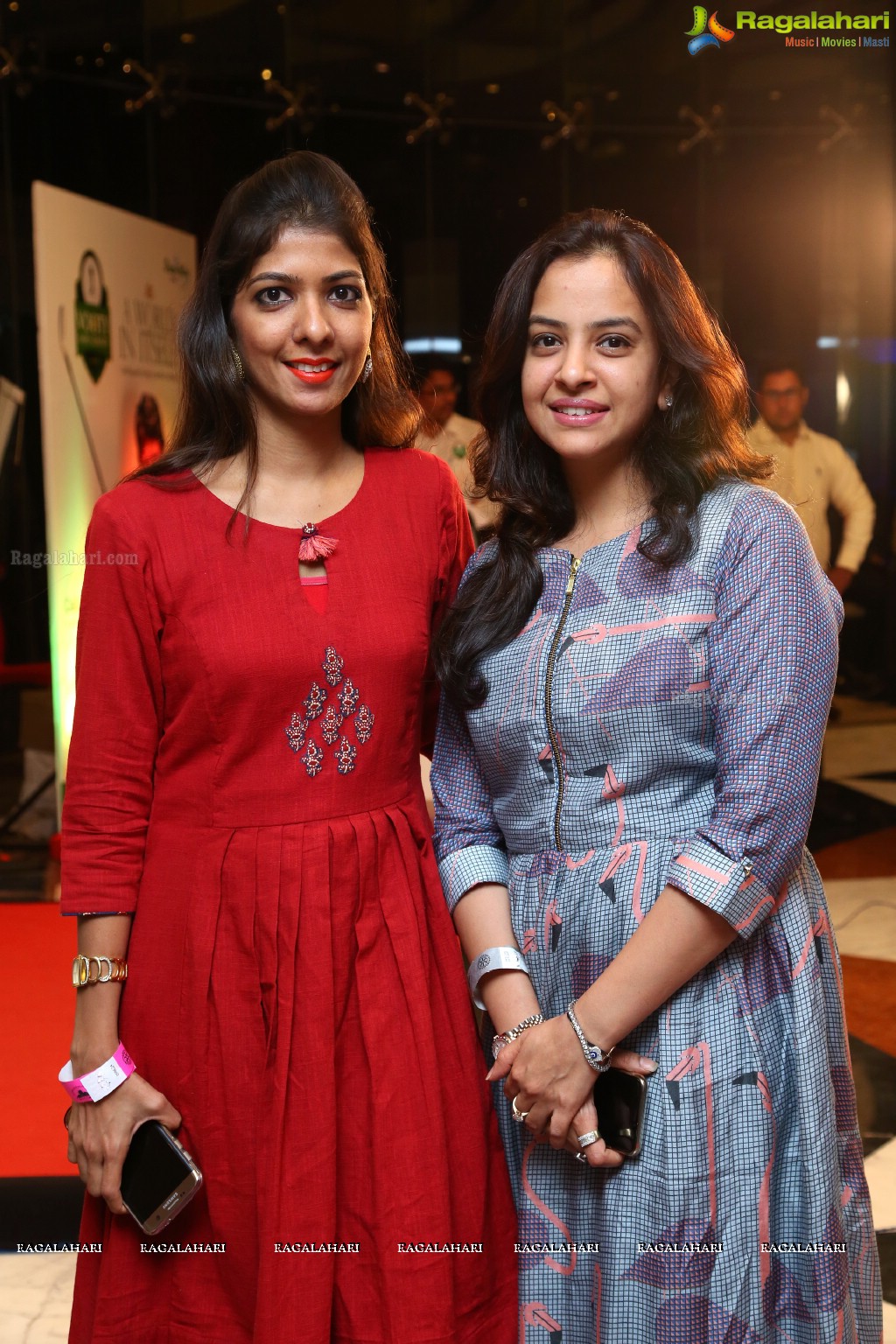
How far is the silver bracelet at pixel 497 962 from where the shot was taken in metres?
1.45

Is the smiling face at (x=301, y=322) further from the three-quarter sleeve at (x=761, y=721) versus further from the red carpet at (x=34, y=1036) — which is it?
the red carpet at (x=34, y=1036)

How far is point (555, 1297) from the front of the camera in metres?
1.42

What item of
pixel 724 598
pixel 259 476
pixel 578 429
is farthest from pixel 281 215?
pixel 724 598

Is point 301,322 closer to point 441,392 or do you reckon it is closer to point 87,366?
point 87,366

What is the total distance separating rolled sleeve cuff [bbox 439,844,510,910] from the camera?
1.52 meters

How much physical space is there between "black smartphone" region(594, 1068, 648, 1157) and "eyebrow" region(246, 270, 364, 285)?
960 millimetres

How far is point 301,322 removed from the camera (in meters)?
1.48

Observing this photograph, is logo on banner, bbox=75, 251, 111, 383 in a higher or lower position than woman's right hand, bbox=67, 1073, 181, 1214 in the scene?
higher

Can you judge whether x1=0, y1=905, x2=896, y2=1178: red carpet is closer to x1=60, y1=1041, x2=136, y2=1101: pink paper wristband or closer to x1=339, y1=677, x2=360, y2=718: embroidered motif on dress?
x1=60, y1=1041, x2=136, y2=1101: pink paper wristband

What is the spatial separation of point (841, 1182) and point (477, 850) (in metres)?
0.55

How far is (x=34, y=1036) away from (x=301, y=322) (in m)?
2.08

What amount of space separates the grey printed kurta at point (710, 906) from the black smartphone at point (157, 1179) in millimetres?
384

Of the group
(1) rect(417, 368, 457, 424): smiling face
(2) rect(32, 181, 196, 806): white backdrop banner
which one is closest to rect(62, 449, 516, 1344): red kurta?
(2) rect(32, 181, 196, 806): white backdrop banner

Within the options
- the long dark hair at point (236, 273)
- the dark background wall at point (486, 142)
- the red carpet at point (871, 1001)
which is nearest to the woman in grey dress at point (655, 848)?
the long dark hair at point (236, 273)
